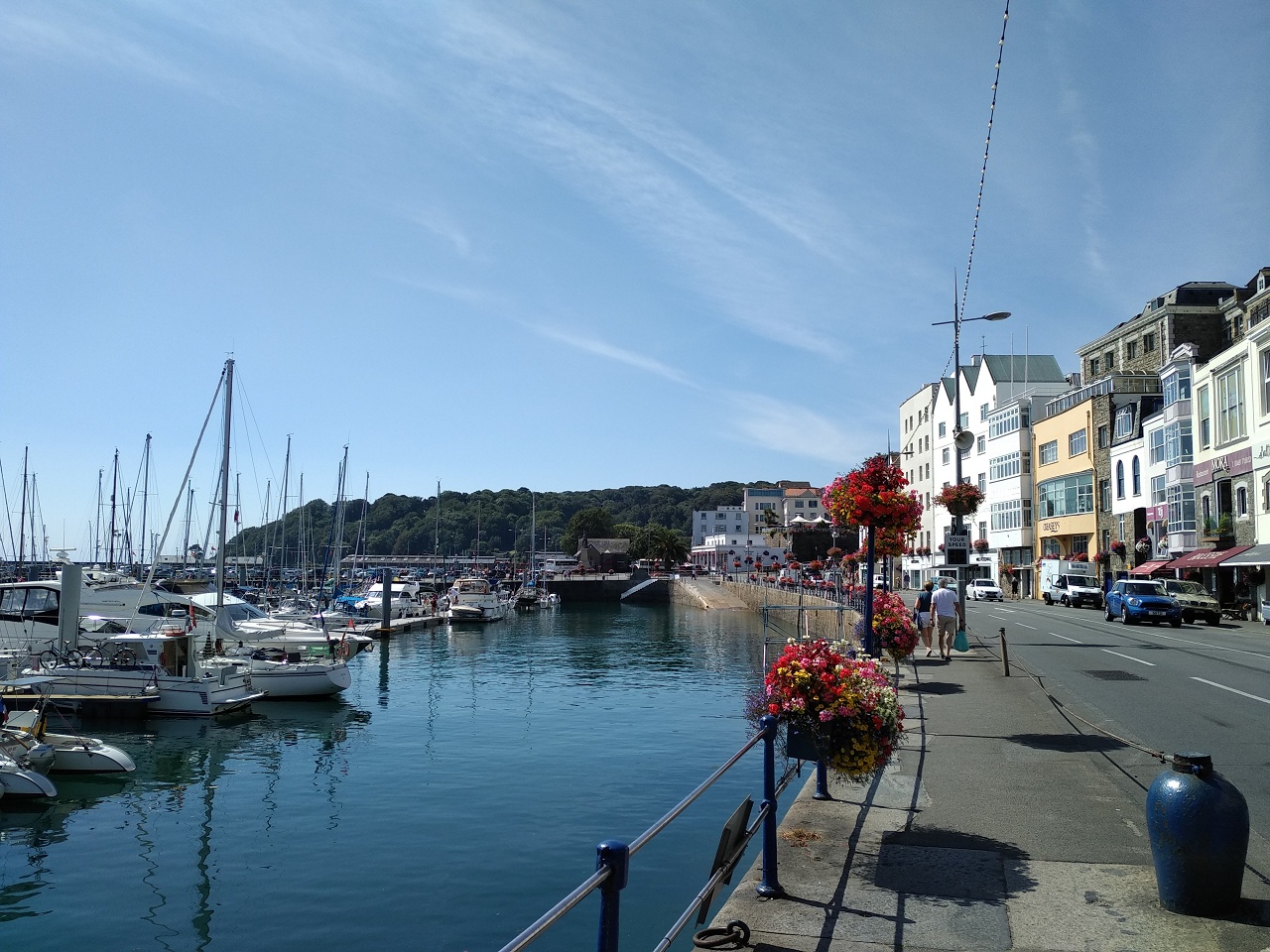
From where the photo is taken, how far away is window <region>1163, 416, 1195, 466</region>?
48.3m

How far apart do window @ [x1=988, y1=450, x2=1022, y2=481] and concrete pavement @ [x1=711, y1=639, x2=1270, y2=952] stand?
63.6m

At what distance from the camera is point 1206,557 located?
4378 cm

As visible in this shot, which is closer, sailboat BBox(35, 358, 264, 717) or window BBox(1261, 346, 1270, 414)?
sailboat BBox(35, 358, 264, 717)

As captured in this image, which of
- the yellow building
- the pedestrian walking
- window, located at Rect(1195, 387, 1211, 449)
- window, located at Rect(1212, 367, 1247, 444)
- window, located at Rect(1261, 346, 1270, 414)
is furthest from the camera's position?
the yellow building

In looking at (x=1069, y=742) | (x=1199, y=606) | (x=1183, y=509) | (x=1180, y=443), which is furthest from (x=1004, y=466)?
(x=1069, y=742)

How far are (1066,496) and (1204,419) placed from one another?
1704 centimetres

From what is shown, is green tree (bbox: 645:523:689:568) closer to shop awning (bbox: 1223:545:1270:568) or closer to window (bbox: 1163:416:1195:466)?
window (bbox: 1163:416:1195:466)

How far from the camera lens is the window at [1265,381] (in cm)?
4044

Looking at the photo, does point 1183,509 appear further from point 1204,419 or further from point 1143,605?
point 1143,605

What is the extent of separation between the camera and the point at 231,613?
1676 inches

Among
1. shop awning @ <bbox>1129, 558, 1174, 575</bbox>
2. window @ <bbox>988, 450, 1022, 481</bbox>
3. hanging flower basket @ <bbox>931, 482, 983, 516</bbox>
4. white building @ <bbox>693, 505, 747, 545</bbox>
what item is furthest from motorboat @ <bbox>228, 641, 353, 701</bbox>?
white building @ <bbox>693, 505, 747, 545</bbox>

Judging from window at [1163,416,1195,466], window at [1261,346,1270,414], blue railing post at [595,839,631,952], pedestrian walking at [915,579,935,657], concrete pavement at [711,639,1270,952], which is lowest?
concrete pavement at [711,639,1270,952]

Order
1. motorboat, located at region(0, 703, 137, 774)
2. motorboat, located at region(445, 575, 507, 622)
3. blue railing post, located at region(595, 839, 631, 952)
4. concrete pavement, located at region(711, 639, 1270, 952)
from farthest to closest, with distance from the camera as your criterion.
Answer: motorboat, located at region(445, 575, 507, 622) → motorboat, located at region(0, 703, 137, 774) → concrete pavement, located at region(711, 639, 1270, 952) → blue railing post, located at region(595, 839, 631, 952)

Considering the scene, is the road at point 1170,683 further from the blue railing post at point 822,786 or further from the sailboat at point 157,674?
the sailboat at point 157,674
